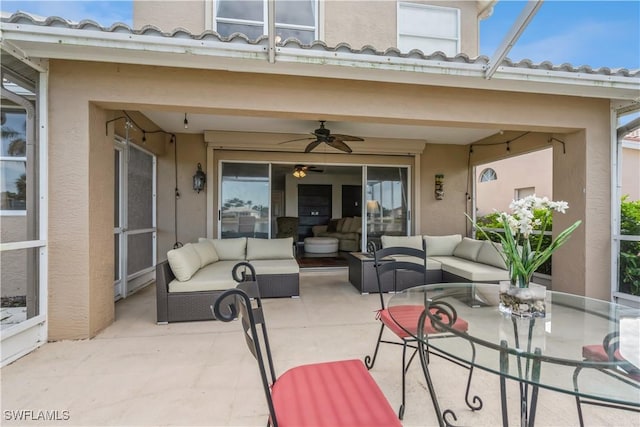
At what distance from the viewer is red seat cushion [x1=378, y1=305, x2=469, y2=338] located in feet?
5.09

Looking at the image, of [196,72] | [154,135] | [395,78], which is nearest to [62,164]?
[196,72]

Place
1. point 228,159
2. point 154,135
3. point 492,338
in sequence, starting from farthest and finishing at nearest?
point 228,159 → point 154,135 → point 492,338

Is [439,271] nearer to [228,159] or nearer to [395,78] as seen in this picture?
[395,78]

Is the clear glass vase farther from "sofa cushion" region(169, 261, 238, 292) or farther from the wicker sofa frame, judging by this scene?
the wicker sofa frame

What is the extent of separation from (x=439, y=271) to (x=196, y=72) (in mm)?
4179

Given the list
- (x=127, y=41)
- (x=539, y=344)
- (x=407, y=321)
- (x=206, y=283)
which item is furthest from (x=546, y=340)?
(x=127, y=41)

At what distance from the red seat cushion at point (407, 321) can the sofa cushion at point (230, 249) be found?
3074mm

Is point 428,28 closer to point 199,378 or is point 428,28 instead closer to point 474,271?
point 474,271

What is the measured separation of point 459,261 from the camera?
14.7ft

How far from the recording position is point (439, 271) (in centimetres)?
441

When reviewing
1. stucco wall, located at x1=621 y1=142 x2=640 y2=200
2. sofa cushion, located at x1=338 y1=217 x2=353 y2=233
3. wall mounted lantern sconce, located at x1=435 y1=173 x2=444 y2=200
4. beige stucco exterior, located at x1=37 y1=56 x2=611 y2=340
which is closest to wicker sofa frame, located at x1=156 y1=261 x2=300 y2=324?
beige stucco exterior, located at x1=37 y1=56 x2=611 y2=340

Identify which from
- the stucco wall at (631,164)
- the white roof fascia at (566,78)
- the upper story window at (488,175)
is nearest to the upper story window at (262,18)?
the white roof fascia at (566,78)

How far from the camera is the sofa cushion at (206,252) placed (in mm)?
3893

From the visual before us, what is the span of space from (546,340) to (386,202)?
191 inches
